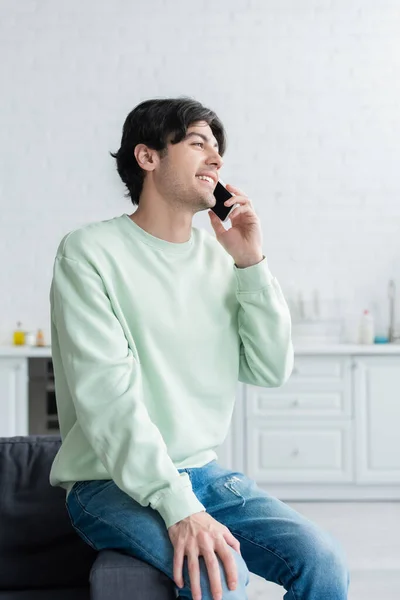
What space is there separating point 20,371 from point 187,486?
2727 millimetres

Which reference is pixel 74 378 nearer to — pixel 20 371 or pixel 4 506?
pixel 4 506

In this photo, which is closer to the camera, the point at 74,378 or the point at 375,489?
the point at 74,378

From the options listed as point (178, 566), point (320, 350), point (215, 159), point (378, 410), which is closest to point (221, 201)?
A: point (215, 159)

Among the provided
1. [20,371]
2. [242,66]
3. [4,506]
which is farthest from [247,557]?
[242,66]

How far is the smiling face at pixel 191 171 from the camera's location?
1.72 metres

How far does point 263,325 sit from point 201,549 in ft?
1.82

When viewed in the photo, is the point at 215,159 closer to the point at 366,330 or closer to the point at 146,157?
the point at 146,157

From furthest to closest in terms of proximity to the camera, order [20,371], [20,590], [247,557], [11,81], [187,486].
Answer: [11,81], [20,371], [20,590], [247,557], [187,486]

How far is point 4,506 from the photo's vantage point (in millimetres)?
1657

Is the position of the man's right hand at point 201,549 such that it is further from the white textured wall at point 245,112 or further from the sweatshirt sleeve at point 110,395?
the white textured wall at point 245,112

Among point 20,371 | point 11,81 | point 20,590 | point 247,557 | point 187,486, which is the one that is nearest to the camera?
point 187,486

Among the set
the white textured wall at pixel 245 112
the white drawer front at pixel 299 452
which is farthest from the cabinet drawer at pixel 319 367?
the white textured wall at pixel 245 112

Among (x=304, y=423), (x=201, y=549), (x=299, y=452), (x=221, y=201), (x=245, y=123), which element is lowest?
(x=299, y=452)

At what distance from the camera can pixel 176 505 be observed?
1.30 meters
